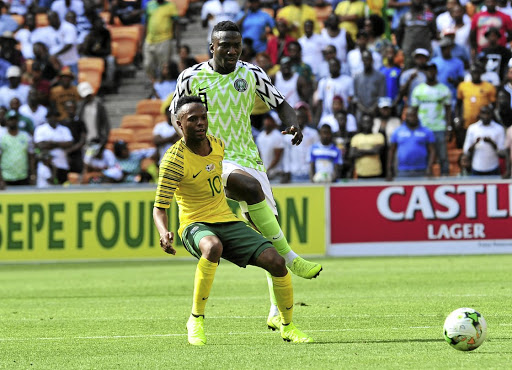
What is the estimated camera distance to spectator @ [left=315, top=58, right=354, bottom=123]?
2075cm

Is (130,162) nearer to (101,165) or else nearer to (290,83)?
(101,165)

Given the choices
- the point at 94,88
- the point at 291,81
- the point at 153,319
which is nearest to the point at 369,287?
the point at 153,319

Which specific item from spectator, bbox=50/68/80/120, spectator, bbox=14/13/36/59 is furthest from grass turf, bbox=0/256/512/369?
spectator, bbox=14/13/36/59

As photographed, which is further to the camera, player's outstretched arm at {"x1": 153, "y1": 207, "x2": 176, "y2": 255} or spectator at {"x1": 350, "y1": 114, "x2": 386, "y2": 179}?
spectator at {"x1": 350, "y1": 114, "x2": 386, "y2": 179}

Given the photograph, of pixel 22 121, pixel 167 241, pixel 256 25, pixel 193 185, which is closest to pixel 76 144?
pixel 22 121

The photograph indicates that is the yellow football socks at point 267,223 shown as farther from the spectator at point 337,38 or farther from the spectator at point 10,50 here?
the spectator at point 10,50

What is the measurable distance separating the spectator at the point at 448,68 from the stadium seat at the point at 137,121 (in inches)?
253

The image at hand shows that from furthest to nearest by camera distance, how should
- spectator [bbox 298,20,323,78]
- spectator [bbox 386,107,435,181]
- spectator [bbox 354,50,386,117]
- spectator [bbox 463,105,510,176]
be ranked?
spectator [bbox 298,20,323,78] < spectator [bbox 354,50,386,117] < spectator [bbox 386,107,435,181] < spectator [bbox 463,105,510,176]

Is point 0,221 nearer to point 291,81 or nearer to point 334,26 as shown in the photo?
point 291,81

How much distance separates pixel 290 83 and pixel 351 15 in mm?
2480

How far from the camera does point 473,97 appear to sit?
1970 cm

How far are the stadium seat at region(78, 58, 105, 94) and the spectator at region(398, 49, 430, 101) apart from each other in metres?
8.04

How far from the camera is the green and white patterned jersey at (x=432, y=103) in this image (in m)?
19.5

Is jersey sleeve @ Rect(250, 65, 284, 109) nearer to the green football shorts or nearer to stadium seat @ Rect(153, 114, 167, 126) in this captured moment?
the green football shorts
